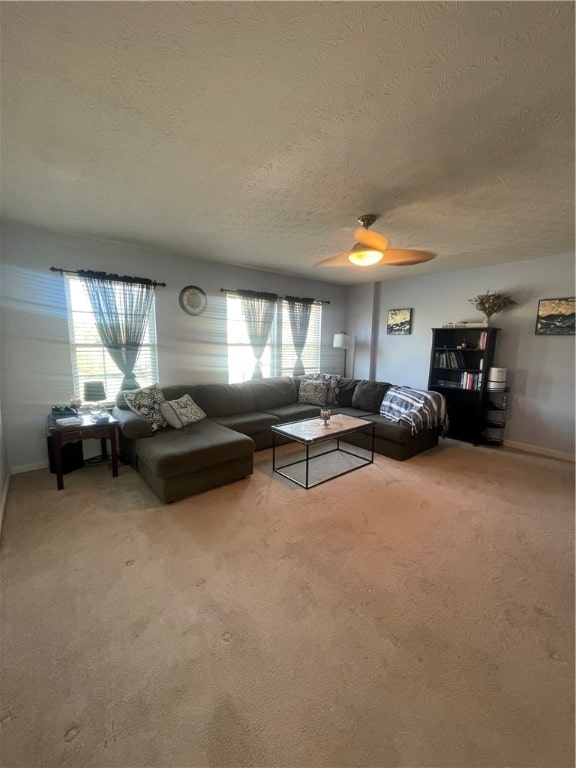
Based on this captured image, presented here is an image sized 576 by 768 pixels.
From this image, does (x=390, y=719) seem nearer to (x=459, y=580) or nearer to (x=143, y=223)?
(x=459, y=580)

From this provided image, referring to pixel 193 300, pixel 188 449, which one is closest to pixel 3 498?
pixel 188 449

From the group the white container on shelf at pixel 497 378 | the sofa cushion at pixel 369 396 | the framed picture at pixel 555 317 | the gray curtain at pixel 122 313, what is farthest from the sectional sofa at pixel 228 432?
the framed picture at pixel 555 317

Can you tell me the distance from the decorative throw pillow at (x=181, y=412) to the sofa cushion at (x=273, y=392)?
1.04 meters

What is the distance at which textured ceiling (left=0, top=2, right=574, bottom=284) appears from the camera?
107 centimetres

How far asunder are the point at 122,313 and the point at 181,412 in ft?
4.51

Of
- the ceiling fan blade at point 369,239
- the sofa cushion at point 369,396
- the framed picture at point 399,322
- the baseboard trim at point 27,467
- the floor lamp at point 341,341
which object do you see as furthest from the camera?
the floor lamp at point 341,341

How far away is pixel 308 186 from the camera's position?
216cm

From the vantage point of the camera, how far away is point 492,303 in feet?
13.6

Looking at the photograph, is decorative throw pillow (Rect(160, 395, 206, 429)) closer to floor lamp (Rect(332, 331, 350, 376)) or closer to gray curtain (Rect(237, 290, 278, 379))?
gray curtain (Rect(237, 290, 278, 379))

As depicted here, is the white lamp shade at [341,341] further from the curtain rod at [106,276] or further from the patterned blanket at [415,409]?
the curtain rod at [106,276]

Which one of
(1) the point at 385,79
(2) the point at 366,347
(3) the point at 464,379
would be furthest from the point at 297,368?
(1) the point at 385,79

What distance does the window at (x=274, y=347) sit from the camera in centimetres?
475

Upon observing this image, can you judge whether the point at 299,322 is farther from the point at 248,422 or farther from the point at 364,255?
the point at 364,255

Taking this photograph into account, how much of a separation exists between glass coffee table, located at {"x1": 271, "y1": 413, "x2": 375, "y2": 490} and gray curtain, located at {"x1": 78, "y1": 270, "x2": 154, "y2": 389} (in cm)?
195
